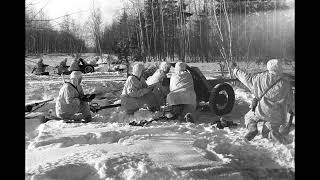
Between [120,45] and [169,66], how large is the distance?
42 cm

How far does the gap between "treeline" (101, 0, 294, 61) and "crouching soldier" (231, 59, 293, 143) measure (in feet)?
0.45

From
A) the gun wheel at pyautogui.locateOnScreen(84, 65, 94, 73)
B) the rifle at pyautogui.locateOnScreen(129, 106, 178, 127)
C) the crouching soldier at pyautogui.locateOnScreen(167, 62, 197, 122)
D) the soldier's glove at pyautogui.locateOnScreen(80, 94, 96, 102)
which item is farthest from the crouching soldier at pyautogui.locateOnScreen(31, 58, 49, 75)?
the crouching soldier at pyautogui.locateOnScreen(167, 62, 197, 122)

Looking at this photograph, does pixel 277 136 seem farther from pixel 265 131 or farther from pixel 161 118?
pixel 161 118

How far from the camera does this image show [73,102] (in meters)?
3.15

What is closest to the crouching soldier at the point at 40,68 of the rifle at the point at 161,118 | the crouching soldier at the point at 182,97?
the rifle at the point at 161,118

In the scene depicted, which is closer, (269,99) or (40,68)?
(40,68)

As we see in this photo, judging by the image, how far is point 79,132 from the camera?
2.59 meters

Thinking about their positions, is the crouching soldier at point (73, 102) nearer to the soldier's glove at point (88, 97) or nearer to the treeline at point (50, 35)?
the soldier's glove at point (88, 97)

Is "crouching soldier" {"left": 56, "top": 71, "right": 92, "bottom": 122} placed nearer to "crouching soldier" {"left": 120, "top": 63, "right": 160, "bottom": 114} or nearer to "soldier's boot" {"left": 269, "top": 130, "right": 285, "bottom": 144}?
"crouching soldier" {"left": 120, "top": 63, "right": 160, "bottom": 114}

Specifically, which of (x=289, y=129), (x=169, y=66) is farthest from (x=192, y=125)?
(x=289, y=129)

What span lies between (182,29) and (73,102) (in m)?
1.21

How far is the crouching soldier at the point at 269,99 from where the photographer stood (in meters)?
2.47

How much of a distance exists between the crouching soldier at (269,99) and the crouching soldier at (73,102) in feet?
4.11

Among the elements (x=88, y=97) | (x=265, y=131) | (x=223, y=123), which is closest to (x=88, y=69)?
(x=88, y=97)
